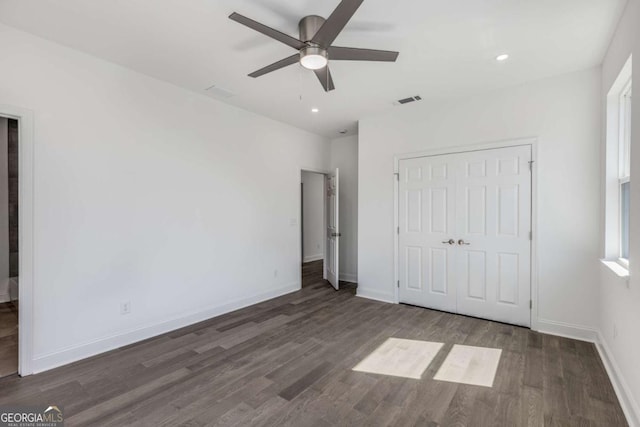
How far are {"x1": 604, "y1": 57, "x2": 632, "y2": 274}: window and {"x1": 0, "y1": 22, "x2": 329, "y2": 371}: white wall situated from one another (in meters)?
3.97

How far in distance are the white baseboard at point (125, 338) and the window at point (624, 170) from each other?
163 inches

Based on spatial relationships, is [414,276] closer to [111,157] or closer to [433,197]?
[433,197]

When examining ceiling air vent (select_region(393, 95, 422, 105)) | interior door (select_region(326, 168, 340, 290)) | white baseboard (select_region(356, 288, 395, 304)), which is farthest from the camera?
interior door (select_region(326, 168, 340, 290))

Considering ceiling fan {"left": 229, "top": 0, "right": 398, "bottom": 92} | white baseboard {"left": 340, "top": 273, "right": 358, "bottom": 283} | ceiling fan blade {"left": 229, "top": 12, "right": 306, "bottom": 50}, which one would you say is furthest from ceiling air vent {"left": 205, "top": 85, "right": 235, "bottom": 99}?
white baseboard {"left": 340, "top": 273, "right": 358, "bottom": 283}

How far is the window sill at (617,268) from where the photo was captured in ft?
7.53

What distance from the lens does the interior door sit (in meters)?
5.22

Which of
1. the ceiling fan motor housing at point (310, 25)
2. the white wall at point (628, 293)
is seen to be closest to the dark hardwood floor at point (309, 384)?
the white wall at point (628, 293)

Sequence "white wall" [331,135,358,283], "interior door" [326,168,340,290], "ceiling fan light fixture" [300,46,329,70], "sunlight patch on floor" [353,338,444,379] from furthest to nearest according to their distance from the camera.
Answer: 1. "white wall" [331,135,358,283]
2. "interior door" [326,168,340,290]
3. "sunlight patch on floor" [353,338,444,379]
4. "ceiling fan light fixture" [300,46,329,70]

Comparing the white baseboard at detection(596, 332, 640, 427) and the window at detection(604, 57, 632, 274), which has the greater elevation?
the window at detection(604, 57, 632, 274)

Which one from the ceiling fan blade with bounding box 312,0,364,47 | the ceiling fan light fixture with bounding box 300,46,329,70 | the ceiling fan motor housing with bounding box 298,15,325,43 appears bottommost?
the ceiling fan light fixture with bounding box 300,46,329,70

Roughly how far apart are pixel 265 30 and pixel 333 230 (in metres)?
3.82

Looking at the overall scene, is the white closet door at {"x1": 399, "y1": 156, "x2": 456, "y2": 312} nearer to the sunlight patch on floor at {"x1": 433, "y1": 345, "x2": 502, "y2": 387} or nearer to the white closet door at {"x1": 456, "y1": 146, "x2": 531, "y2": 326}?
the white closet door at {"x1": 456, "y1": 146, "x2": 531, "y2": 326}

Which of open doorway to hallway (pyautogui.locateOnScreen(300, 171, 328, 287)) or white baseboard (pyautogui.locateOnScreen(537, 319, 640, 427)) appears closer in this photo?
white baseboard (pyautogui.locateOnScreen(537, 319, 640, 427))

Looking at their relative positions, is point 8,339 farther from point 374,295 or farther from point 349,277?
point 349,277
